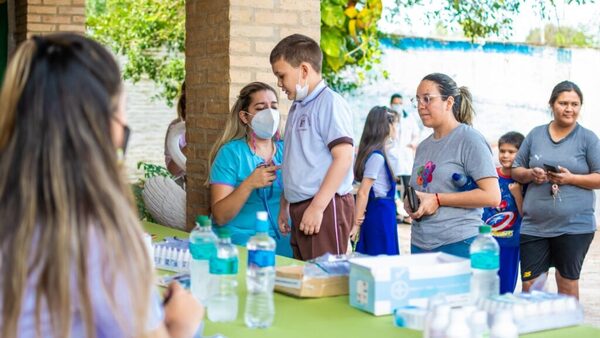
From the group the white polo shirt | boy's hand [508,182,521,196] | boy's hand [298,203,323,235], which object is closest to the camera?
boy's hand [298,203,323,235]

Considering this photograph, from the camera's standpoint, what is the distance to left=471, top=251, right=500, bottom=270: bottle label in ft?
8.91

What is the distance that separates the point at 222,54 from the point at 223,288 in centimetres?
272

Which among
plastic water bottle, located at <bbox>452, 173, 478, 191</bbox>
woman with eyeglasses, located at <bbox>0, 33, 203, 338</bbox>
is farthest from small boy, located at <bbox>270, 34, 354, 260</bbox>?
woman with eyeglasses, located at <bbox>0, 33, 203, 338</bbox>

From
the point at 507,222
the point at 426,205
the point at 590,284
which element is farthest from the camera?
the point at 590,284

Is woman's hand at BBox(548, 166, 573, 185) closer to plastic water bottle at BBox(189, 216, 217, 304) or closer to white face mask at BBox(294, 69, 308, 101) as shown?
white face mask at BBox(294, 69, 308, 101)

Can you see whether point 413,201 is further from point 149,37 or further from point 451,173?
point 149,37

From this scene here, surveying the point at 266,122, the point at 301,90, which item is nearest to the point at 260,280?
the point at 301,90

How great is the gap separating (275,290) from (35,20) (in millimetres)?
6572

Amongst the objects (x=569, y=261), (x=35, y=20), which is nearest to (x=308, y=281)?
(x=569, y=261)

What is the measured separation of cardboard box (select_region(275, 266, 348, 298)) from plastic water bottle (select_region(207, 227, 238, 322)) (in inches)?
11.3

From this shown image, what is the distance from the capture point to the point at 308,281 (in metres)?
3.00

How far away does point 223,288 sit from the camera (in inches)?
109

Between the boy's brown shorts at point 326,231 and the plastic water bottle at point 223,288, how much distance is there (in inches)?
56.5

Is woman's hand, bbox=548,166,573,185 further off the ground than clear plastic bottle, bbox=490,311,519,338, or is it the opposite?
woman's hand, bbox=548,166,573,185
